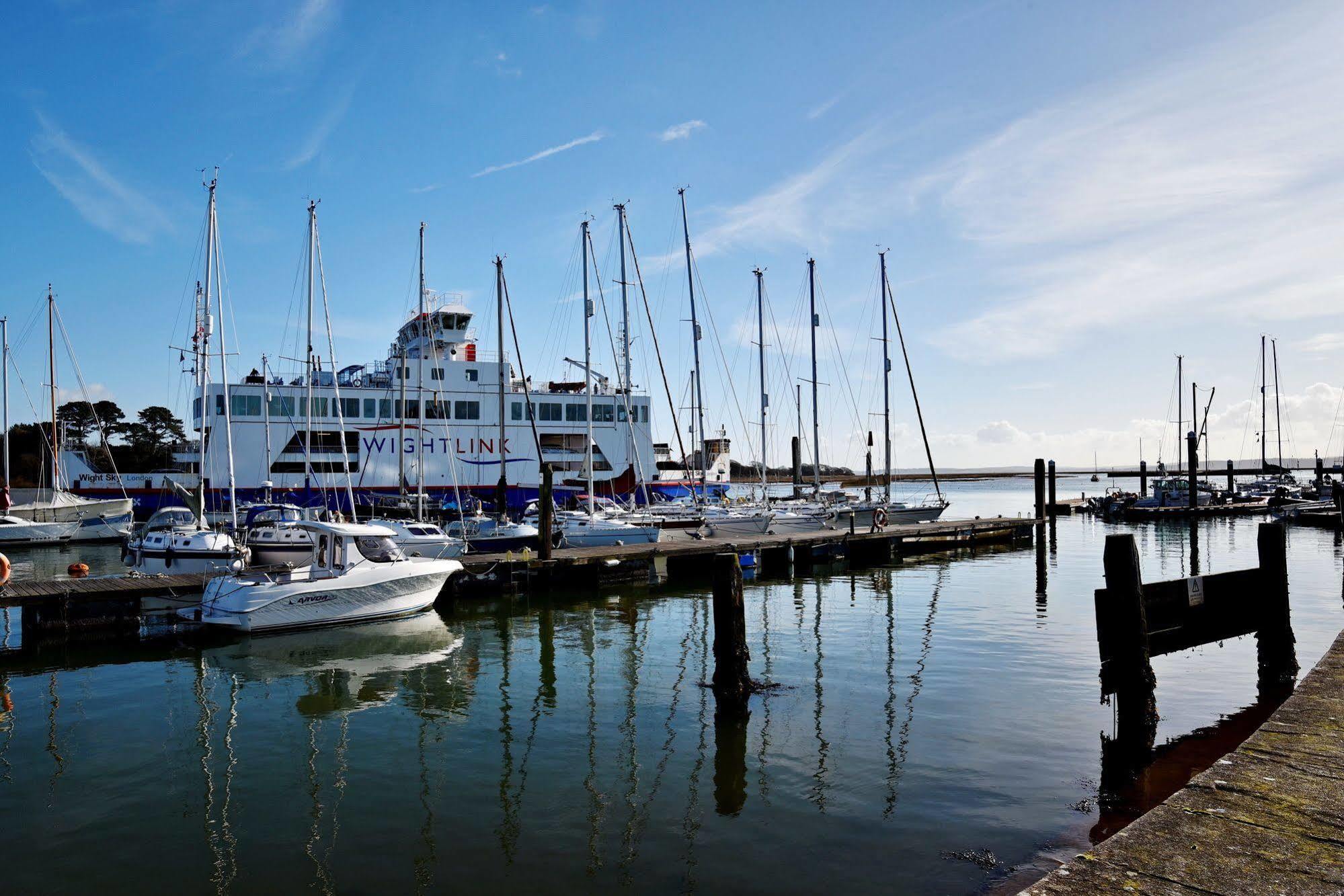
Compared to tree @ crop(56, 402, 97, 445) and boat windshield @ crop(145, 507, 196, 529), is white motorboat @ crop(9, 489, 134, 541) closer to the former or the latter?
boat windshield @ crop(145, 507, 196, 529)

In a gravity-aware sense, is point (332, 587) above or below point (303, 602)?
above

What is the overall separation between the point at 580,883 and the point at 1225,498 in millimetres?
66361

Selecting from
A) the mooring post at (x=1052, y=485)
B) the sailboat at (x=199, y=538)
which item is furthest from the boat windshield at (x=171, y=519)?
the mooring post at (x=1052, y=485)

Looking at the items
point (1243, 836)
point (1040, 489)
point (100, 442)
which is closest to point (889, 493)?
point (1040, 489)

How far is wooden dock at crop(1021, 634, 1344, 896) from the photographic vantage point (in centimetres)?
458

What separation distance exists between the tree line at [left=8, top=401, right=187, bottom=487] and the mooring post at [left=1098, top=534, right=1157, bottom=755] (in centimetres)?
6878

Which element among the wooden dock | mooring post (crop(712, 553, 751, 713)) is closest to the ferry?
mooring post (crop(712, 553, 751, 713))

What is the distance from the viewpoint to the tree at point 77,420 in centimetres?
6978

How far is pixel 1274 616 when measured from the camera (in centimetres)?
1228

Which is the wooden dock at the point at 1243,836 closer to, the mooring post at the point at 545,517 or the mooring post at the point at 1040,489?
the mooring post at the point at 545,517

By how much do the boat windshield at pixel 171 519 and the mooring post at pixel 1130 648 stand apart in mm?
26621

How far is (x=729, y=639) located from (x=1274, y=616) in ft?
25.9

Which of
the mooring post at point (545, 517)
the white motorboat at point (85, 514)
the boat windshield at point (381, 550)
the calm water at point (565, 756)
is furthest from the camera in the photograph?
the white motorboat at point (85, 514)

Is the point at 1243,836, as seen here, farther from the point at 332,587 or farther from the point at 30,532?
the point at 30,532
